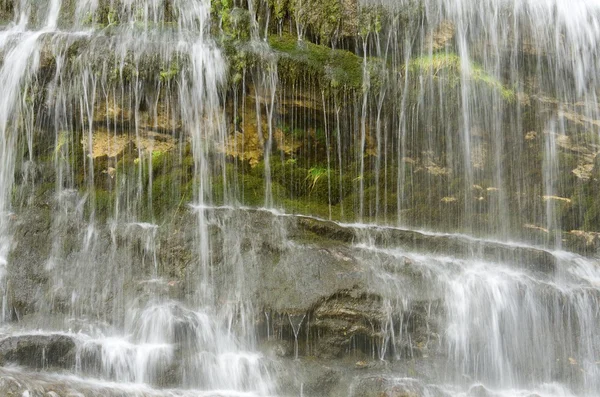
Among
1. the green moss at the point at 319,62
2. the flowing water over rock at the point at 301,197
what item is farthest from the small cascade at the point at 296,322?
the green moss at the point at 319,62

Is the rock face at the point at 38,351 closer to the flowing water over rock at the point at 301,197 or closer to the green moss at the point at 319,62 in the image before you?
the flowing water over rock at the point at 301,197

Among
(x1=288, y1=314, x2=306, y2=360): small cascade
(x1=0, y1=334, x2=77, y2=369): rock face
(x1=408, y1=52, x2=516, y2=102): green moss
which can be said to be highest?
(x1=408, y1=52, x2=516, y2=102): green moss

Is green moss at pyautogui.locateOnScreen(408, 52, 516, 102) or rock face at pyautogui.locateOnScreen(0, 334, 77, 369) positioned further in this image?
green moss at pyautogui.locateOnScreen(408, 52, 516, 102)

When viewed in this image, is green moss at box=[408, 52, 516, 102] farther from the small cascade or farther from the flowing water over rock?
the small cascade

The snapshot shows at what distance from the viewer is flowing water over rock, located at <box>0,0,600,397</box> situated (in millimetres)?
8562

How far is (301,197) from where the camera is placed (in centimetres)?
1049

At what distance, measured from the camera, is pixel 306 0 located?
1101cm

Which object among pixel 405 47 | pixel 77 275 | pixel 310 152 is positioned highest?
pixel 405 47

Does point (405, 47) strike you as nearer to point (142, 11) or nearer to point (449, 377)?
point (142, 11)

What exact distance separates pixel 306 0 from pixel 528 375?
6913 mm

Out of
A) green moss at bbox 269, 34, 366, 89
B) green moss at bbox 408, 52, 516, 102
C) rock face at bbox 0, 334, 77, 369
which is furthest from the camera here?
green moss at bbox 408, 52, 516, 102

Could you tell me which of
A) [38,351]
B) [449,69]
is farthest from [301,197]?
[38,351]

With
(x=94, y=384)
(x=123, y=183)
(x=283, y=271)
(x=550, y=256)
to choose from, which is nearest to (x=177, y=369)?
(x=94, y=384)

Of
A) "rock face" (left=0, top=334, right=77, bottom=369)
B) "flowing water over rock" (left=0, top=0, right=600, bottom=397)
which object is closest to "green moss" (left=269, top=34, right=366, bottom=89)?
"flowing water over rock" (left=0, top=0, right=600, bottom=397)
